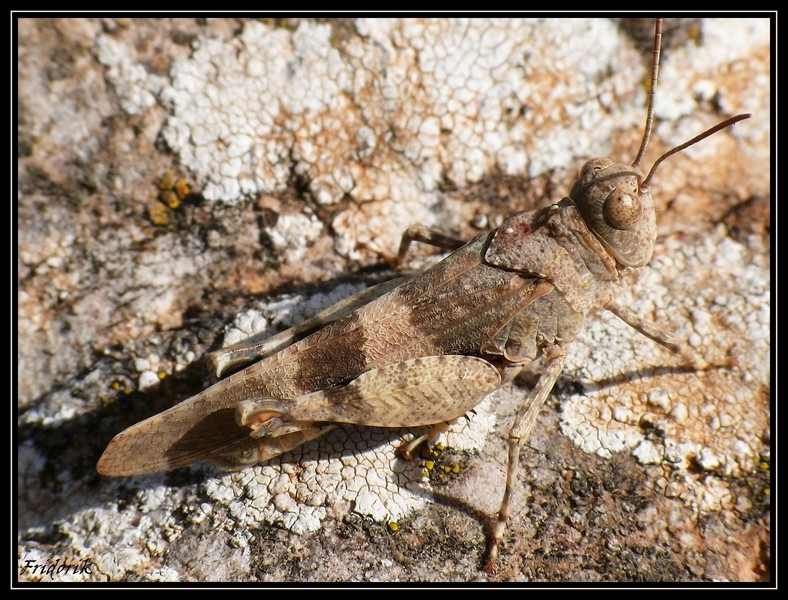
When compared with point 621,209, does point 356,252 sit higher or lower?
lower

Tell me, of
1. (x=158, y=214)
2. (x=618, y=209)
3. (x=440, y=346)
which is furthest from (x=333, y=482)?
(x=158, y=214)

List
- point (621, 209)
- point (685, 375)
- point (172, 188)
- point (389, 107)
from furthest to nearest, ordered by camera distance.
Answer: point (389, 107) < point (172, 188) < point (685, 375) < point (621, 209)

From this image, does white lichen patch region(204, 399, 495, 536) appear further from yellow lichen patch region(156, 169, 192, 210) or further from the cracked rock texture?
yellow lichen patch region(156, 169, 192, 210)

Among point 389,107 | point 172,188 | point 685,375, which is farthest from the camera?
point 389,107

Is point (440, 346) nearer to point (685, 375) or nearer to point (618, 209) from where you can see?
point (618, 209)

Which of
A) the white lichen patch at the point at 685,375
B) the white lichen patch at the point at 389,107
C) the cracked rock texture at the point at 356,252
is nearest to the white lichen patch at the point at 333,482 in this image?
the cracked rock texture at the point at 356,252

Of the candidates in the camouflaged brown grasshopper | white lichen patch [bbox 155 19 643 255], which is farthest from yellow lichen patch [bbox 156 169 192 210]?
the camouflaged brown grasshopper

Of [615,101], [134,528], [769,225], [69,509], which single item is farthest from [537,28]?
[69,509]
